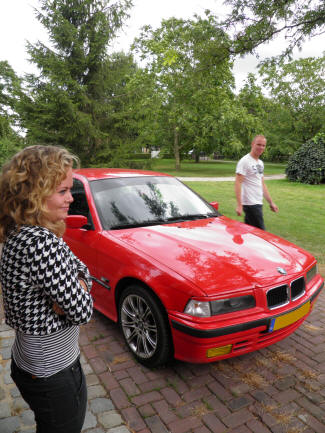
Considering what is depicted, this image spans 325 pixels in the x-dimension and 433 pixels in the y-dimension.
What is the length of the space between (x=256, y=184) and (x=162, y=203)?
2092 mm

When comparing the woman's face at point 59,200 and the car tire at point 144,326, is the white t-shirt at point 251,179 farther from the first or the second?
the woman's face at point 59,200

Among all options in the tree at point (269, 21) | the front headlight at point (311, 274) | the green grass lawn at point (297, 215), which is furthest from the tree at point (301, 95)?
the front headlight at point (311, 274)

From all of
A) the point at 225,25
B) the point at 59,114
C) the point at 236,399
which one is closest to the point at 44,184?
the point at 236,399

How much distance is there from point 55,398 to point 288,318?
1.99 metres

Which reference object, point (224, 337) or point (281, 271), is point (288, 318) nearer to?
point (281, 271)

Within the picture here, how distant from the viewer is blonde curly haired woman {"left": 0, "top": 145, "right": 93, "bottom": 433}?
121 cm

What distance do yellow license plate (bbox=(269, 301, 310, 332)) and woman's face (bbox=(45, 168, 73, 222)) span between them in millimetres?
1933

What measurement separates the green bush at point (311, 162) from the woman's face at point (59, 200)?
60.6 feet

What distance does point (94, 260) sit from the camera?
11.0 ft

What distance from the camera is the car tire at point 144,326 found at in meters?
2.61

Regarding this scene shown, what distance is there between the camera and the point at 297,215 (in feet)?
32.1

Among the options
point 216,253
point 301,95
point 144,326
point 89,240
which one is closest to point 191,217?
point 216,253

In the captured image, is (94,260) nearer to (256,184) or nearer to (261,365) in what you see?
(261,365)

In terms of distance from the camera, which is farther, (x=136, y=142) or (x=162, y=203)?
(x=136, y=142)
